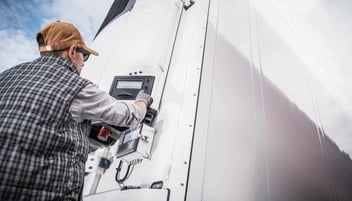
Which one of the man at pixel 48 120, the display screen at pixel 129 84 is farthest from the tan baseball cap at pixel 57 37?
the display screen at pixel 129 84

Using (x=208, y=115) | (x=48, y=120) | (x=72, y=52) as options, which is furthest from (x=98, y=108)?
(x=208, y=115)

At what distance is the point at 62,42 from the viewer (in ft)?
2.77

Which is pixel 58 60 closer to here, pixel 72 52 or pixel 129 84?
pixel 72 52

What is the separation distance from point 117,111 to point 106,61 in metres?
0.95

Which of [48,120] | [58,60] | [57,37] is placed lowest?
[48,120]

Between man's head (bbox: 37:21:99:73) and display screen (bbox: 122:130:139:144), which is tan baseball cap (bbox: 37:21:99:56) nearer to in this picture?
man's head (bbox: 37:21:99:73)

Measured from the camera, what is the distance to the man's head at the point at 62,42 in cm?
83

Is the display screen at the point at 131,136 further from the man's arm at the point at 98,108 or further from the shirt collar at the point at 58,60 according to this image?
the shirt collar at the point at 58,60

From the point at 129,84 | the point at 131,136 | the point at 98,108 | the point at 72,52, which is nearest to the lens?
the point at 98,108

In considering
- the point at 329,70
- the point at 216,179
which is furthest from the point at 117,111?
the point at 329,70

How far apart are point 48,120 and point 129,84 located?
0.66m

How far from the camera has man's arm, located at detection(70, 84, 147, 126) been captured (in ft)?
2.38

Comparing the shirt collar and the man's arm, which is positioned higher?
the shirt collar

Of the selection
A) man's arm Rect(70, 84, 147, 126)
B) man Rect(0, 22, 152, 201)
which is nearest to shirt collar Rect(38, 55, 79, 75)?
man Rect(0, 22, 152, 201)
